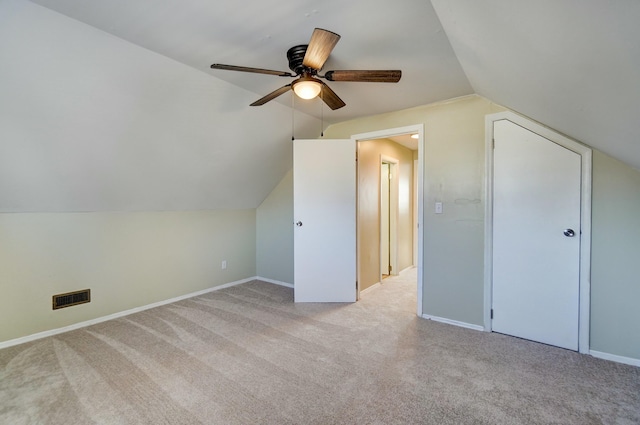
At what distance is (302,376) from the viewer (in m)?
2.02

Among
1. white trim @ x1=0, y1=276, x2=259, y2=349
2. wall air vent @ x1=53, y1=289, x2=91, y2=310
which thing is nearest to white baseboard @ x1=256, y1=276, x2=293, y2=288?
white trim @ x1=0, y1=276, x2=259, y2=349

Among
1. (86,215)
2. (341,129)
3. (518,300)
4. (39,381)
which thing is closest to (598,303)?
(518,300)

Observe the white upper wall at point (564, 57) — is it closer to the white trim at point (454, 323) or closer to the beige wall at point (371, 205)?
the white trim at point (454, 323)

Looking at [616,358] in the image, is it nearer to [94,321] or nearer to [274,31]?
[274,31]

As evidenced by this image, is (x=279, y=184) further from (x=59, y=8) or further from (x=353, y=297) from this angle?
(x=59, y=8)

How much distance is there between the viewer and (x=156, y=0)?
1547mm

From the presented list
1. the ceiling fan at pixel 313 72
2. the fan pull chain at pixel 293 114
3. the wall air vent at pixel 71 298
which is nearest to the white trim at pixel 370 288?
the fan pull chain at pixel 293 114

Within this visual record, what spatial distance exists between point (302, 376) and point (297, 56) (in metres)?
2.23

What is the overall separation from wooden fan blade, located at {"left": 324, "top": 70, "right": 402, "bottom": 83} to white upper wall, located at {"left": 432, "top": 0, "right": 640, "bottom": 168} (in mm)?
376

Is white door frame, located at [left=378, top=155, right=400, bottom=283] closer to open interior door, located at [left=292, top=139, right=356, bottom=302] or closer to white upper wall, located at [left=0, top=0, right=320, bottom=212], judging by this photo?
open interior door, located at [left=292, top=139, right=356, bottom=302]

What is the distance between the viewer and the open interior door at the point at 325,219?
3523 mm

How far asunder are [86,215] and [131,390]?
190 cm

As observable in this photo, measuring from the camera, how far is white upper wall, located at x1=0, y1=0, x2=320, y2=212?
5.88ft

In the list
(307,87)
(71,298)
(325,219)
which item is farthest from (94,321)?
(307,87)
